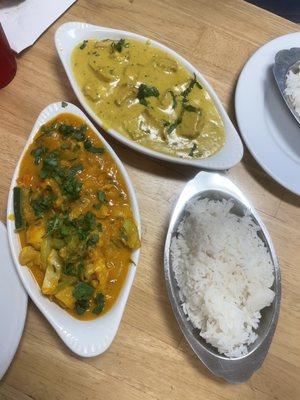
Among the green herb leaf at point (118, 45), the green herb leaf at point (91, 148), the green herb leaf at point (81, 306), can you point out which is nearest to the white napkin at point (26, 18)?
the green herb leaf at point (118, 45)

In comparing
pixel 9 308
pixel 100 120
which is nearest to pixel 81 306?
pixel 9 308

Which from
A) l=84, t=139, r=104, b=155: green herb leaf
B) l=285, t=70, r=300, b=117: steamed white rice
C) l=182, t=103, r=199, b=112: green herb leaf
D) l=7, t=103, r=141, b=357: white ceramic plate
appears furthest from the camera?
l=285, t=70, r=300, b=117: steamed white rice

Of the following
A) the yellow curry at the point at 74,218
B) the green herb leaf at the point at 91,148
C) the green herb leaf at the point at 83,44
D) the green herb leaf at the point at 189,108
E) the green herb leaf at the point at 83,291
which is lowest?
the green herb leaf at the point at 83,291

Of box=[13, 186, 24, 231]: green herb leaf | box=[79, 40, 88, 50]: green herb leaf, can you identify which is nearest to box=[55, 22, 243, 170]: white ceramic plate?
box=[79, 40, 88, 50]: green herb leaf

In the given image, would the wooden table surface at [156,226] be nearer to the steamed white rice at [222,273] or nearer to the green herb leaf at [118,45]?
the steamed white rice at [222,273]

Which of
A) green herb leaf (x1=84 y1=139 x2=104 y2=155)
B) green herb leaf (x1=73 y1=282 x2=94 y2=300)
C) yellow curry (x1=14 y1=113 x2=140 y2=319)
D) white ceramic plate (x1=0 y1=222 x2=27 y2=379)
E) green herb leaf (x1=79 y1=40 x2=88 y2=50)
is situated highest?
green herb leaf (x1=79 y1=40 x2=88 y2=50)

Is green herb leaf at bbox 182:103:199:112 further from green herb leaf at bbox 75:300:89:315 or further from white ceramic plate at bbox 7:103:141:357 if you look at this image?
green herb leaf at bbox 75:300:89:315
